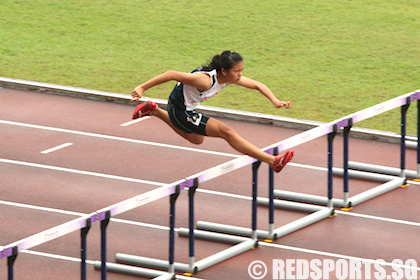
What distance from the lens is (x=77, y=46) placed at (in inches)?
693

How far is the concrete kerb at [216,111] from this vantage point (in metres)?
13.4

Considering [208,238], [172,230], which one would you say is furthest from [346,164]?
[172,230]

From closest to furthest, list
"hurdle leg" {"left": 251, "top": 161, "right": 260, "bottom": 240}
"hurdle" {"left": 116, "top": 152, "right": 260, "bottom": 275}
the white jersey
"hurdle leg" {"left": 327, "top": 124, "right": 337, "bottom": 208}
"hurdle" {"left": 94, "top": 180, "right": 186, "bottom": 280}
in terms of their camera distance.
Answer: "hurdle" {"left": 94, "top": 180, "right": 186, "bottom": 280}
"hurdle" {"left": 116, "top": 152, "right": 260, "bottom": 275}
the white jersey
"hurdle leg" {"left": 251, "top": 161, "right": 260, "bottom": 240}
"hurdle leg" {"left": 327, "top": 124, "right": 337, "bottom": 208}

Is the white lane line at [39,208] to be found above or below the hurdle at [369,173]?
below

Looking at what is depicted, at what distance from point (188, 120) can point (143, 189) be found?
2.64 metres

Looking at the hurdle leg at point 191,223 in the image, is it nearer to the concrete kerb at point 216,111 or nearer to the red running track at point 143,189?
the red running track at point 143,189

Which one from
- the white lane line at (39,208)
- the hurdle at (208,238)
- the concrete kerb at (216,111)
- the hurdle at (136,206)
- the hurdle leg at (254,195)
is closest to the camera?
the hurdle at (136,206)

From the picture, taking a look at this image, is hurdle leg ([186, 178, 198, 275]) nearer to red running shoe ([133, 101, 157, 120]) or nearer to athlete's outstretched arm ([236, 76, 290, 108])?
red running shoe ([133, 101, 157, 120])

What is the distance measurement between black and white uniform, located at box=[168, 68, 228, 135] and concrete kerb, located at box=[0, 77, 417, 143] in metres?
4.60

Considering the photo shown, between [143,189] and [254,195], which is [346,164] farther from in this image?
[143,189]

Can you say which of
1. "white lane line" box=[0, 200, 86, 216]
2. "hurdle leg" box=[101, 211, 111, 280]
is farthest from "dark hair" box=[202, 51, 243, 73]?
"white lane line" box=[0, 200, 86, 216]

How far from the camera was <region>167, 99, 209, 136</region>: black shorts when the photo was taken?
30.6 feet

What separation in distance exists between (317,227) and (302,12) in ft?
31.5

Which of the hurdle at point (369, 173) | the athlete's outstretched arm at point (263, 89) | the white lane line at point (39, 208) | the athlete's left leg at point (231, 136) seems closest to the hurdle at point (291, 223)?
the hurdle at point (369, 173)
